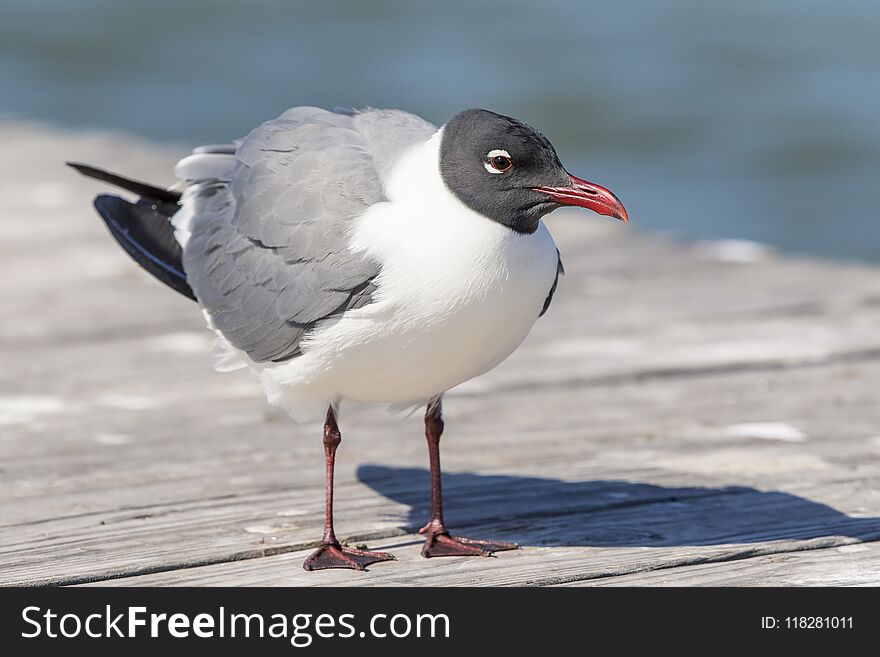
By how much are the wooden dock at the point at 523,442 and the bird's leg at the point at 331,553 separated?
0.13 feet

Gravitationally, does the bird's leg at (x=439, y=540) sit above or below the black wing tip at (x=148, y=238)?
below

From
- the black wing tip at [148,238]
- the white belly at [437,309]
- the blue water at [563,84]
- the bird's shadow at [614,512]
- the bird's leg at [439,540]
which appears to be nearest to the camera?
the white belly at [437,309]

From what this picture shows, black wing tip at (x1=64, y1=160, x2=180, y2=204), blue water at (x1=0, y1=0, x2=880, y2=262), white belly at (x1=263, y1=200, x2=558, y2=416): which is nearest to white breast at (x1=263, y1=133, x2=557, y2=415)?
white belly at (x1=263, y1=200, x2=558, y2=416)

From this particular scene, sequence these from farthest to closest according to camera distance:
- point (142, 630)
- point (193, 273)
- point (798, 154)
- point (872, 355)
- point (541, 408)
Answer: point (798, 154), point (872, 355), point (541, 408), point (193, 273), point (142, 630)

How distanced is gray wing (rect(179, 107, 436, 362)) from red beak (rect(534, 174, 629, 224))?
0.37 m

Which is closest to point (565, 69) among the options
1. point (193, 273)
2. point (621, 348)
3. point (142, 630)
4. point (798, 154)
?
point (798, 154)

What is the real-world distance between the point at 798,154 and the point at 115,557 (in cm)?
1060

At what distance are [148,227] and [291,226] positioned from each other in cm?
71

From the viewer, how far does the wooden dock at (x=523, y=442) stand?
10.7ft

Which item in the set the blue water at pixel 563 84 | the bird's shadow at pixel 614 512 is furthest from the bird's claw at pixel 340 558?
the blue water at pixel 563 84

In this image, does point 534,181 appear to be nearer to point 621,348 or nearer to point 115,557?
→ point 115,557

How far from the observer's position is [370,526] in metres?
3.52

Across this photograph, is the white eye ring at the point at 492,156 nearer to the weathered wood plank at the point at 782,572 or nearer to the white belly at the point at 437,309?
the white belly at the point at 437,309

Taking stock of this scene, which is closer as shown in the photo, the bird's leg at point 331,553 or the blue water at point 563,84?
the bird's leg at point 331,553
